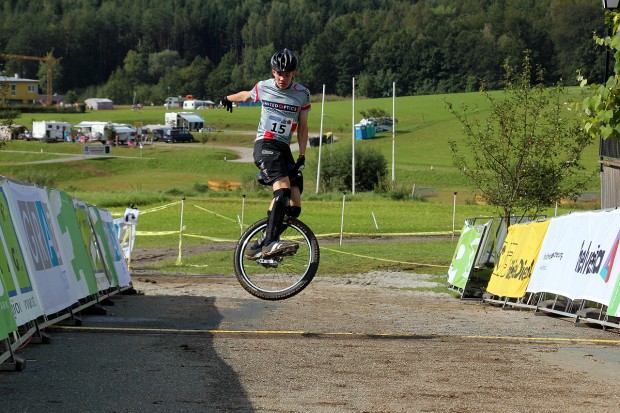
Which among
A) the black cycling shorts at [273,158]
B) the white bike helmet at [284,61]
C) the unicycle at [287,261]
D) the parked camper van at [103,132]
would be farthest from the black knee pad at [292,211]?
the parked camper van at [103,132]

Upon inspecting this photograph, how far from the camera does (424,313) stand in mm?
19109

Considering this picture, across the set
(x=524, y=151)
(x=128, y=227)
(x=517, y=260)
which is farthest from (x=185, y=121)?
(x=517, y=260)

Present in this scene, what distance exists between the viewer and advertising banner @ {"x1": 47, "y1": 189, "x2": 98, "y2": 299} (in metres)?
15.6

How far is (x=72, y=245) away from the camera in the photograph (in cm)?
1638

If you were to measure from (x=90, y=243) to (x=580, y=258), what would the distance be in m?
8.56

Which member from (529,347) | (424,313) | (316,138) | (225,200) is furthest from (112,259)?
(316,138)

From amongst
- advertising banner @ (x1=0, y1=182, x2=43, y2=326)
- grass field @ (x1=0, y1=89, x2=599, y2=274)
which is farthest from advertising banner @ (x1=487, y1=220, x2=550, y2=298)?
advertising banner @ (x1=0, y1=182, x2=43, y2=326)

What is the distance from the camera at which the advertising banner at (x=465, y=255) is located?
26320mm

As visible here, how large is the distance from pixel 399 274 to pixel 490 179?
4263 mm

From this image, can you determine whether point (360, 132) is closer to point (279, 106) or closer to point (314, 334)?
point (314, 334)

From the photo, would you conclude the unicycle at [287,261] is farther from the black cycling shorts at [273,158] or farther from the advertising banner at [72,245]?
the advertising banner at [72,245]

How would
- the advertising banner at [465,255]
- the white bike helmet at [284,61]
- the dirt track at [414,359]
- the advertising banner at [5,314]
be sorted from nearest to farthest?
1. the dirt track at [414,359]
2. the advertising banner at [5,314]
3. the white bike helmet at [284,61]
4. the advertising banner at [465,255]

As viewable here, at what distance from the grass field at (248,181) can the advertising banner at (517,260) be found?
37.8ft

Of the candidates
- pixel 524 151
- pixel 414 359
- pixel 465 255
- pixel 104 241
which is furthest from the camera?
pixel 524 151
